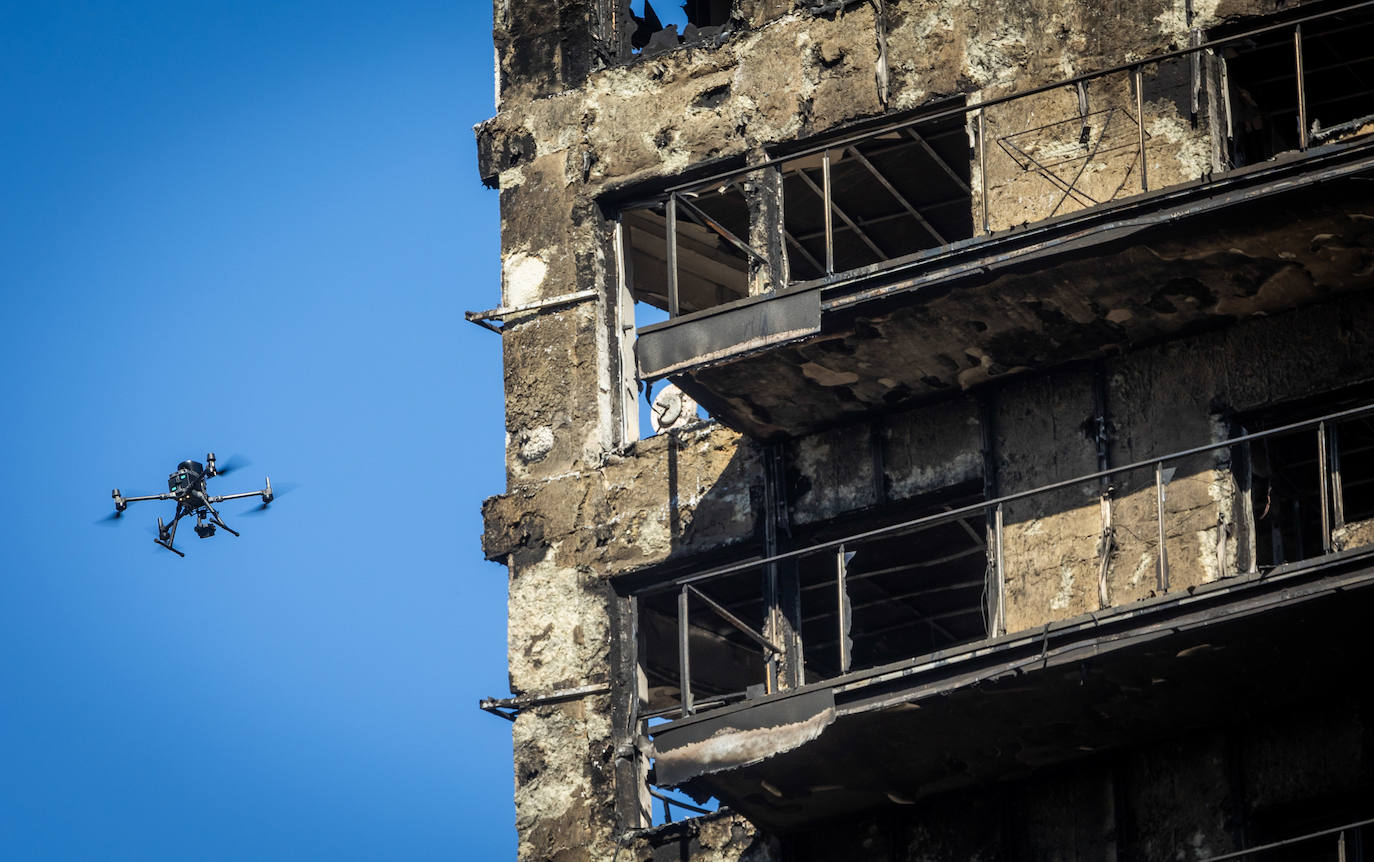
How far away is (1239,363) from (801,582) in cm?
456

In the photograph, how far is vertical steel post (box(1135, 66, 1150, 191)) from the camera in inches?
743

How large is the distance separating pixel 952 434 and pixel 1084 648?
3.15 m

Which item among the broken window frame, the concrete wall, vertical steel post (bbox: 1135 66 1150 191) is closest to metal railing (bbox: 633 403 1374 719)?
the concrete wall

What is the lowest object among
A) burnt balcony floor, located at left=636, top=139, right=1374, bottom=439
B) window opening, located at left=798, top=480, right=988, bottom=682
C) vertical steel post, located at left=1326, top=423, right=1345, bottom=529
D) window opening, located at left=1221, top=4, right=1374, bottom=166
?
vertical steel post, located at left=1326, top=423, right=1345, bottom=529

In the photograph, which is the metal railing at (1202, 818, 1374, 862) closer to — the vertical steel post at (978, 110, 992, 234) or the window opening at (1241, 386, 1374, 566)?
the window opening at (1241, 386, 1374, 566)

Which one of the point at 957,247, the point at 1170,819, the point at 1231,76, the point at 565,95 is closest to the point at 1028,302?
the point at 957,247

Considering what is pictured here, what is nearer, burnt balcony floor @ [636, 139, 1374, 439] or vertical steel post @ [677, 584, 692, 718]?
burnt balcony floor @ [636, 139, 1374, 439]

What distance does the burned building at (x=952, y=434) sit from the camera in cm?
1786

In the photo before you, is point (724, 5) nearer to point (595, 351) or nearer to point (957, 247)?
point (595, 351)

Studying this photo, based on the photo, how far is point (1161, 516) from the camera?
17922 millimetres

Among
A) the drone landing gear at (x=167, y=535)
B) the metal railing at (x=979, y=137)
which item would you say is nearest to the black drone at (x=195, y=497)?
the drone landing gear at (x=167, y=535)

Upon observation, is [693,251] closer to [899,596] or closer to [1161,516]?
[899,596]

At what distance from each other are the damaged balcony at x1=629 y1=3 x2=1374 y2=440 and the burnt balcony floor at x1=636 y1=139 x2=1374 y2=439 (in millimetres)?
17

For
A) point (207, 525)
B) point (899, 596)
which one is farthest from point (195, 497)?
point (899, 596)
